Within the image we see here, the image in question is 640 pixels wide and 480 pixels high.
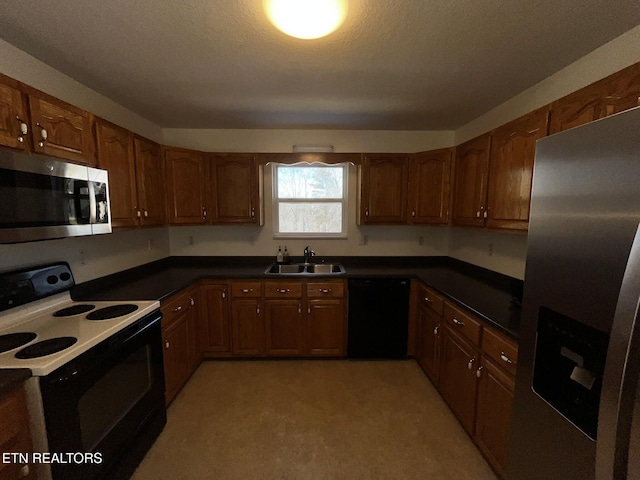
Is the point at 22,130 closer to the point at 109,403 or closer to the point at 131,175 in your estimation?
the point at 131,175

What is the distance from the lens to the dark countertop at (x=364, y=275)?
193 cm

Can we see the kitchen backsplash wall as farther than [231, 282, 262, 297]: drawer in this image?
No

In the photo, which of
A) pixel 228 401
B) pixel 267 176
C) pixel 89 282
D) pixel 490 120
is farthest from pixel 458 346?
pixel 89 282

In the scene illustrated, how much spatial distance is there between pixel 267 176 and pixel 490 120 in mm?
2367

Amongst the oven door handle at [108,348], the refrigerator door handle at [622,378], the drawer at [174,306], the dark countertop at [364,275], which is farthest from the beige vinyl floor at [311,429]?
the refrigerator door handle at [622,378]

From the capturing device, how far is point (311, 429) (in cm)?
203

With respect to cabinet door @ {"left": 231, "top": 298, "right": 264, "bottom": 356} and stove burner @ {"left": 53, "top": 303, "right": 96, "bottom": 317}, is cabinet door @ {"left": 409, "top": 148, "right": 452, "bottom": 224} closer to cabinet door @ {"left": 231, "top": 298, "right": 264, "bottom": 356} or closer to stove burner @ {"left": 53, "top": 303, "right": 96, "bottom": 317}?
cabinet door @ {"left": 231, "top": 298, "right": 264, "bottom": 356}

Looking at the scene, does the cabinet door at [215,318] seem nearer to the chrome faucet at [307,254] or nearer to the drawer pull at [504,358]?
the chrome faucet at [307,254]

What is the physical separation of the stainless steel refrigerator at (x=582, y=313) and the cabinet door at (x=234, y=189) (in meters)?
2.55

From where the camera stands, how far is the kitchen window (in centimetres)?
338

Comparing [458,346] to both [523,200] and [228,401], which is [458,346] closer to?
[523,200]

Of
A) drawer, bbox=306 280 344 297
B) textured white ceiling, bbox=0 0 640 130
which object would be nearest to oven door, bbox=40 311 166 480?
drawer, bbox=306 280 344 297

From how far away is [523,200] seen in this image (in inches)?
69.8

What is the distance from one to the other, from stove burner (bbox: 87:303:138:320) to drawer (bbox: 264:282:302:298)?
122 centimetres
